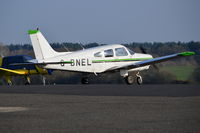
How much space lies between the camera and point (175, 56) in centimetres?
2883

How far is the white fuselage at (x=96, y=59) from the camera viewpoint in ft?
93.5

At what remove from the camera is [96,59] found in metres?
29.0

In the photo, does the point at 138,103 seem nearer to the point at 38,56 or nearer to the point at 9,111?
the point at 9,111

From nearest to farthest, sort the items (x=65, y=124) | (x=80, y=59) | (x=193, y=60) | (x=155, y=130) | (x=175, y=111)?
(x=155, y=130), (x=65, y=124), (x=175, y=111), (x=80, y=59), (x=193, y=60)

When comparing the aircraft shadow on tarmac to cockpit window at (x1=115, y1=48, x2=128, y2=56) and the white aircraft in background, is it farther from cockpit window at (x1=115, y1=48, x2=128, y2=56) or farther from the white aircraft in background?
cockpit window at (x1=115, y1=48, x2=128, y2=56)

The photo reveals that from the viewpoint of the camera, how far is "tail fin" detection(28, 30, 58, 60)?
3020 cm

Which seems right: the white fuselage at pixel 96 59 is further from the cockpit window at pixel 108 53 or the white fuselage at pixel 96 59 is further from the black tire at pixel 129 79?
the black tire at pixel 129 79

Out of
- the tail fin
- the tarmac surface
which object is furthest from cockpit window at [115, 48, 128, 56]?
the tarmac surface

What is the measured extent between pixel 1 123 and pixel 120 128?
2802 mm

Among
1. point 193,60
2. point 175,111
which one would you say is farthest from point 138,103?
point 193,60

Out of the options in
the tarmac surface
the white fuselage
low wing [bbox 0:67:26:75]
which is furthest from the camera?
low wing [bbox 0:67:26:75]

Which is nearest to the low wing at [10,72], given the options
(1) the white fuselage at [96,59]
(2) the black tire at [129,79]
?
(1) the white fuselage at [96,59]

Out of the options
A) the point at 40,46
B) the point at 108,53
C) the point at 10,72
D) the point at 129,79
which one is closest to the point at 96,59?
the point at 108,53

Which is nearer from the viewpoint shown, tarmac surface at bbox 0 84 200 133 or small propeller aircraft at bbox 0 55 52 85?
tarmac surface at bbox 0 84 200 133
